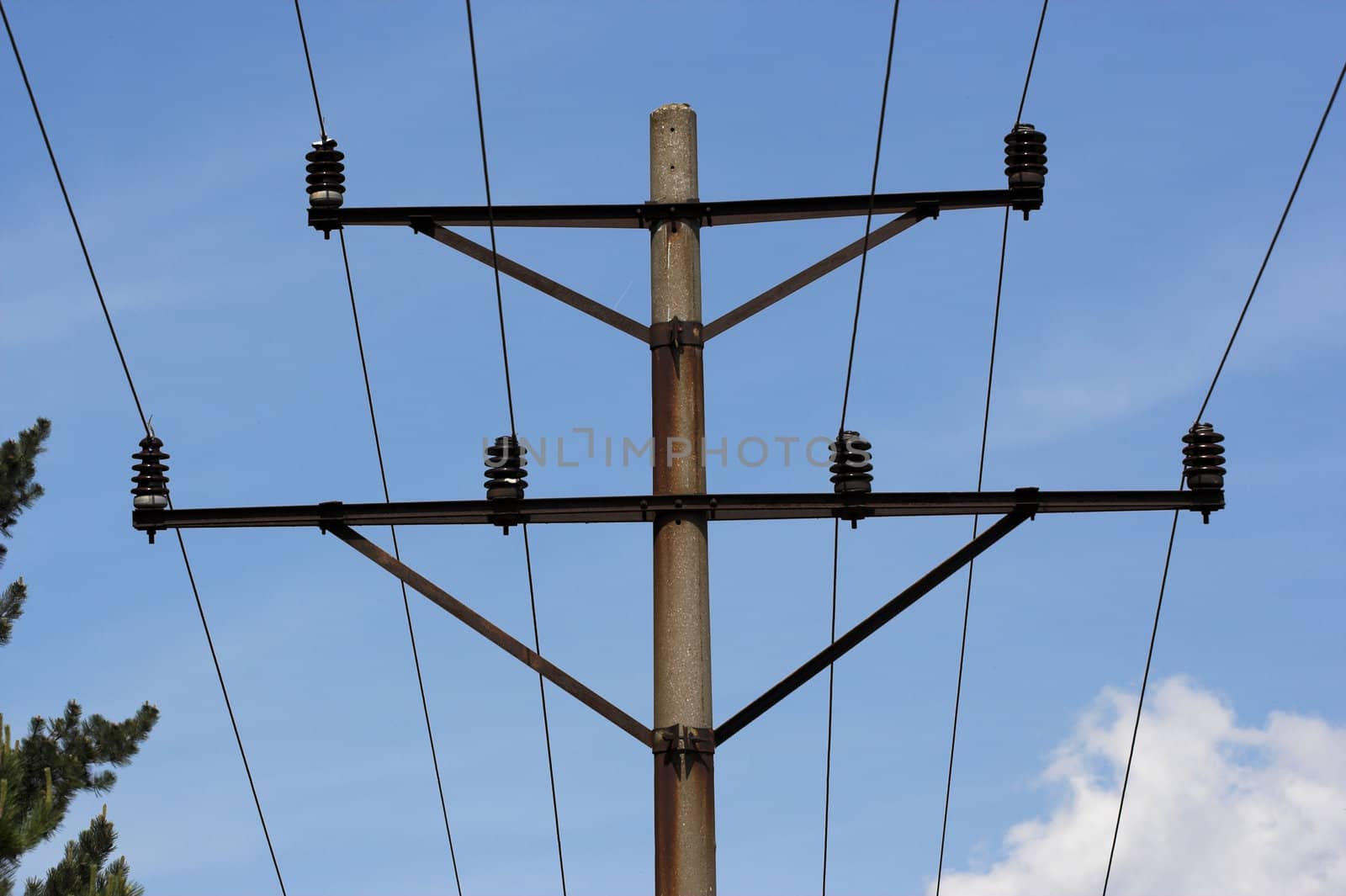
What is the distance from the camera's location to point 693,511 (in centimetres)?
978

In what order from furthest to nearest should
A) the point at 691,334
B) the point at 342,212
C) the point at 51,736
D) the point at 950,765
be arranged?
the point at 51,736
the point at 950,765
the point at 342,212
the point at 691,334

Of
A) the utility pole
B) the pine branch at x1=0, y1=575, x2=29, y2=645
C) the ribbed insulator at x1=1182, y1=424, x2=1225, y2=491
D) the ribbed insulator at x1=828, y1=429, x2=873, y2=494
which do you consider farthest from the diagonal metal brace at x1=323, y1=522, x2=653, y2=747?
the pine branch at x1=0, y1=575, x2=29, y2=645

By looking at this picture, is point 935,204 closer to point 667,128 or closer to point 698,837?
point 667,128

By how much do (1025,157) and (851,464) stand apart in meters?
2.40

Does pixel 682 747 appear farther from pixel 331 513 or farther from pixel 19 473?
pixel 19 473

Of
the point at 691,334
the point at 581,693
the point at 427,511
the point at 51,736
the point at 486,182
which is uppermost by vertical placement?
the point at 51,736

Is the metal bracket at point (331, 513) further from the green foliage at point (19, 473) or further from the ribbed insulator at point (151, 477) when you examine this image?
the green foliage at point (19, 473)

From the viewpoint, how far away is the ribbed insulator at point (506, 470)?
973 cm

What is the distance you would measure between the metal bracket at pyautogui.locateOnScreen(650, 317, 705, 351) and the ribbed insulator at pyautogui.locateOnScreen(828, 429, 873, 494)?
1.00 metres

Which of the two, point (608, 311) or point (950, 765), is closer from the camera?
point (608, 311)

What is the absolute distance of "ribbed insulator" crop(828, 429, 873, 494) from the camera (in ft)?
32.1

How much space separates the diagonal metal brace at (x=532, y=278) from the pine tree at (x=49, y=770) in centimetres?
487

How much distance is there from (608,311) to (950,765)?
3604 millimetres

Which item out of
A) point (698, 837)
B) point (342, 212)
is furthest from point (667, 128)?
point (698, 837)
